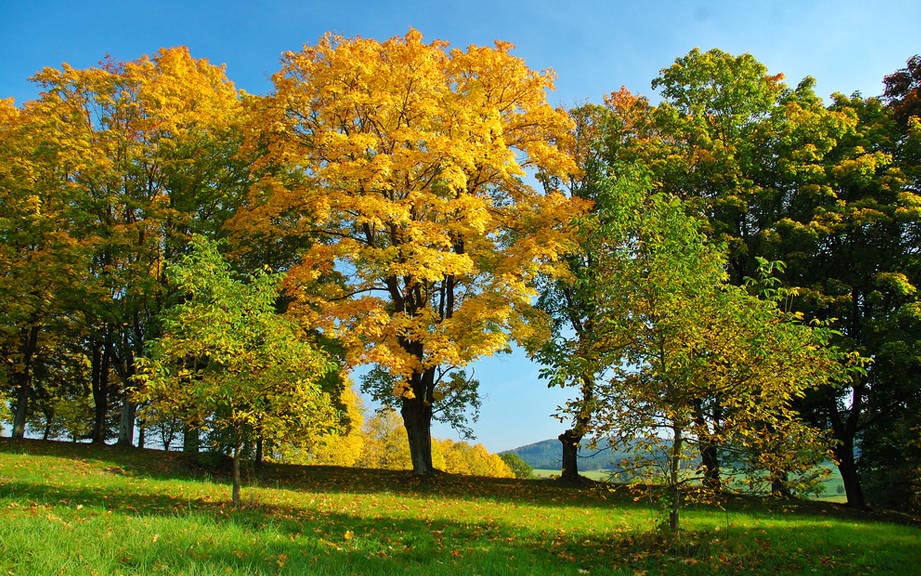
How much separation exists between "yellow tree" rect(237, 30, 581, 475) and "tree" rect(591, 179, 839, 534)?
8.06m

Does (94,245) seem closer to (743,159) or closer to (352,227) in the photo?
(352,227)

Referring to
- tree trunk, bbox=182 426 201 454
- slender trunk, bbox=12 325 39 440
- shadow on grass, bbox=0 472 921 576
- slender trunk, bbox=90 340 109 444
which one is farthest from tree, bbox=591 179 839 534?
slender trunk, bbox=12 325 39 440

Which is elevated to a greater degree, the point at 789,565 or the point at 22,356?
the point at 22,356

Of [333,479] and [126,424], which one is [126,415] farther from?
[333,479]

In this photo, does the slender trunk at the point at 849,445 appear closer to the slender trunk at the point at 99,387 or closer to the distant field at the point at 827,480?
the distant field at the point at 827,480

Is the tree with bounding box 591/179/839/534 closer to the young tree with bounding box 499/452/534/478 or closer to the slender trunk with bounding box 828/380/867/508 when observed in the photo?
the slender trunk with bounding box 828/380/867/508

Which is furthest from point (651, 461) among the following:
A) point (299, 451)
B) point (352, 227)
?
point (352, 227)

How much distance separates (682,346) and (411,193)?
11187 mm

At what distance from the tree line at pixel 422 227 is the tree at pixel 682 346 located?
0.36ft

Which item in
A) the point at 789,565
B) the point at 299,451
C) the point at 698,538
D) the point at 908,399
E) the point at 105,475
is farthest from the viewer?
the point at 908,399

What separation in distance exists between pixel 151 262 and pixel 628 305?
21569 millimetres

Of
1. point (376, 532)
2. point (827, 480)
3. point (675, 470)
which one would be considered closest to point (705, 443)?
point (675, 470)

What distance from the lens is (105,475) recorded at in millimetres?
16625

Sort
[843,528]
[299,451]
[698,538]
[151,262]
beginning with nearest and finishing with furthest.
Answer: [698,538] → [299,451] → [843,528] → [151,262]
